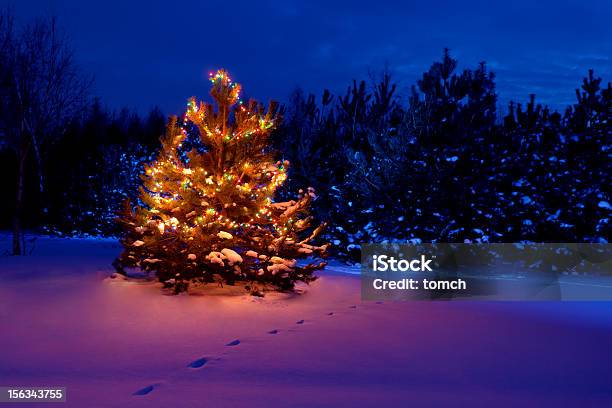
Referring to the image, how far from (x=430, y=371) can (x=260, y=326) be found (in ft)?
8.33

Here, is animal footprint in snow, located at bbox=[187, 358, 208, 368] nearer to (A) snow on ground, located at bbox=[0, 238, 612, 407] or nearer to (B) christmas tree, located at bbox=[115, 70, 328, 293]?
(A) snow on ground, located at bbox=[0, 238, 612, 407]

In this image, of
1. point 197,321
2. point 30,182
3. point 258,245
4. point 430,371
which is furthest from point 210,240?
point 30,182

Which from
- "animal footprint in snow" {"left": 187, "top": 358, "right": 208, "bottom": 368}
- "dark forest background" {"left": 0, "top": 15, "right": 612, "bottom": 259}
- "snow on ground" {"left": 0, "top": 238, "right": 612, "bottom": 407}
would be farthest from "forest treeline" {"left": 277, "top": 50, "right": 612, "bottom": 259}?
"animal footprint in snow" {"left": 187, "top": 358, "right": 208, "bottom": 368}

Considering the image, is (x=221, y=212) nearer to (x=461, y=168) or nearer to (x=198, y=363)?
(x=198, y=363)

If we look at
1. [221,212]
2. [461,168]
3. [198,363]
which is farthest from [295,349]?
[461,168]

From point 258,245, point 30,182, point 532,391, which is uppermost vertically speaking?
point 30,182

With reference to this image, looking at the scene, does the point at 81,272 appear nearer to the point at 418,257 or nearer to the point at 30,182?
the point at 418,257

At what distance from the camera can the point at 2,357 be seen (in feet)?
17.9

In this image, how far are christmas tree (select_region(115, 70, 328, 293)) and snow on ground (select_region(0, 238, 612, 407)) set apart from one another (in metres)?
0.59

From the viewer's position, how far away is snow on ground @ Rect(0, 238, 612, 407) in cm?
452

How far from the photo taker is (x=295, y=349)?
5945 mm

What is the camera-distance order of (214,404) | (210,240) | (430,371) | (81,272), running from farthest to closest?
(81,272), (210,240), (430,371), (214,404)

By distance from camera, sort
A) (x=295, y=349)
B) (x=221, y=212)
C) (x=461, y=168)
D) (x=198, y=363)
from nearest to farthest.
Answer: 1. (x=198, y=363)
2. (x=295, y=349)
3. (x=221, y=212)
4. (x=461, y=168)

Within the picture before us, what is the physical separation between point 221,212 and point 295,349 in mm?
4168
